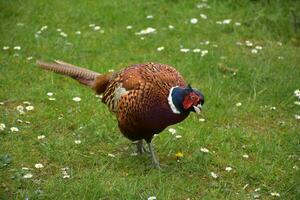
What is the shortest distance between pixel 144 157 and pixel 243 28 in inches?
131

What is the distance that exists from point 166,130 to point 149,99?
1.12 meters

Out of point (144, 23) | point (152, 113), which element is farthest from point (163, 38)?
point (152, 113)

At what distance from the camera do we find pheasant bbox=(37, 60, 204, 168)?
4.66m

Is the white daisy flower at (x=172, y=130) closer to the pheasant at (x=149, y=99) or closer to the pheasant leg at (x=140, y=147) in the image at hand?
the pheasant leg at (x=140, y=147)

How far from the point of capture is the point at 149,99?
4.72 metres

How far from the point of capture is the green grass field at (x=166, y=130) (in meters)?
4.96

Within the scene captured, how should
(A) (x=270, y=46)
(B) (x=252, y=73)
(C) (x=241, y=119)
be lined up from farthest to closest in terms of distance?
(A) (x=270, y=46) → (B) (x=252, y=73) → (C) (x=241, y=119)

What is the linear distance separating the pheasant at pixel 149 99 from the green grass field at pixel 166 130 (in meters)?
0.45

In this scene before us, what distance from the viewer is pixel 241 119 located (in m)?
6.16

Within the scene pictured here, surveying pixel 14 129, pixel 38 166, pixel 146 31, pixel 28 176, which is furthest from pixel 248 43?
pixel 28 176

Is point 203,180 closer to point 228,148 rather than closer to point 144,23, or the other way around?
point 228,148

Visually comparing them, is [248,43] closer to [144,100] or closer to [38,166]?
[144,100]

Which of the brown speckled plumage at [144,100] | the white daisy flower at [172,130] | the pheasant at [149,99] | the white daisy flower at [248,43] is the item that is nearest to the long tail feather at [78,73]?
the pheasant at [149,99]

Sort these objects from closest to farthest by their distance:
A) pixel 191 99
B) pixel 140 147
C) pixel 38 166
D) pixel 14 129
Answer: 1. pixel 191 99
2. pixel 38 166
3. pixel 140 147
4. pixel 14 129
